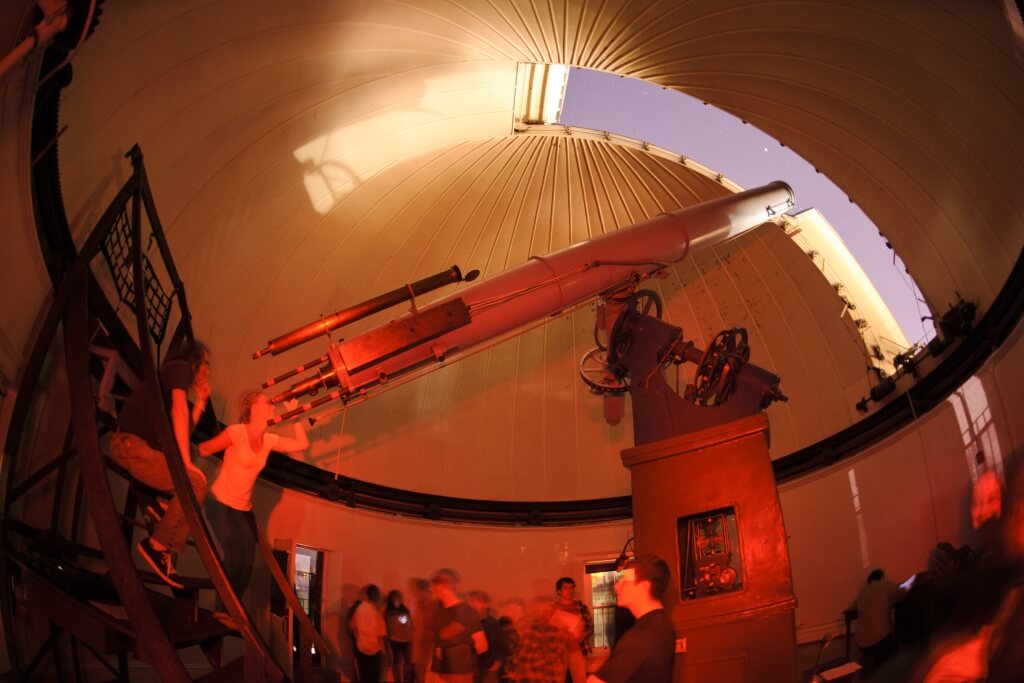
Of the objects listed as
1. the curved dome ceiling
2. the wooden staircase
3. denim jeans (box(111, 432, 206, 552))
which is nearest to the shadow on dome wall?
the curved dome ceiling

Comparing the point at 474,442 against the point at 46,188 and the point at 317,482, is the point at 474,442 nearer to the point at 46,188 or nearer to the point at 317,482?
the point at 317,482

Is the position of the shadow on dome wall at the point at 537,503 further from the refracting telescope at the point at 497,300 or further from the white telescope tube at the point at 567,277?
the white telescope tube at the point at 567,277

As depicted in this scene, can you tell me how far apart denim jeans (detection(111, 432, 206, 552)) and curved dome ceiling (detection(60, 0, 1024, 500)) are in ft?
4.25

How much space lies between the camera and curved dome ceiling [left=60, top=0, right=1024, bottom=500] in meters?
4.61

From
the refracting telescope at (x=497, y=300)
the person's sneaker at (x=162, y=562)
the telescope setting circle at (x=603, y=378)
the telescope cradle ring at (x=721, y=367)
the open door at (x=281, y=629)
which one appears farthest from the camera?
the telescope setting circle at (x=603, y=378)

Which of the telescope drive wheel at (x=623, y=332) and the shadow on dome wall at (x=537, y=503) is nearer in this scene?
the shadow on dome wall at (x=537, y=503)

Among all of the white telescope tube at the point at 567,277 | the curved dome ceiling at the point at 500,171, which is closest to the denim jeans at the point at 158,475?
the white telescope tube at the point at 567,277

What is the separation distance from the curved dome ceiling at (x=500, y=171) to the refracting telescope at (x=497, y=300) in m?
1.05

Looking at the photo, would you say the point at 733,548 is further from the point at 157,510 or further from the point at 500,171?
the point at 500,171

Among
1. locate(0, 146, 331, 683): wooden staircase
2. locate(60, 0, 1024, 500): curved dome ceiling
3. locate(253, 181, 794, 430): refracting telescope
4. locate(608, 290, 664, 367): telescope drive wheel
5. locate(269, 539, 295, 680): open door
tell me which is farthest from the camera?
locate(608, 290, 664, 367): telescope drive wheel

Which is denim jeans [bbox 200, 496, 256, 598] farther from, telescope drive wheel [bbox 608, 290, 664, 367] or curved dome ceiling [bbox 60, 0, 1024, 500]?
telescope drive wheel [bbox 608, 290, 664, 367]

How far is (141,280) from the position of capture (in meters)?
3.85

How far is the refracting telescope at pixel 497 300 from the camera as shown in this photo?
4480mm

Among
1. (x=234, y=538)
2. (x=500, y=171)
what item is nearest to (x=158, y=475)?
(x=234, y=538)
